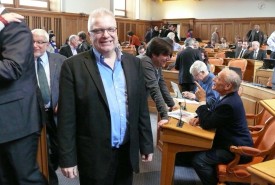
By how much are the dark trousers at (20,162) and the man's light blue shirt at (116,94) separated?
1.68 feet

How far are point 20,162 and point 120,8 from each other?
17.4 metres

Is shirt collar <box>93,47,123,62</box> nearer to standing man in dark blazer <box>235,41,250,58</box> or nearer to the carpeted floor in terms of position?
the carpeted floor

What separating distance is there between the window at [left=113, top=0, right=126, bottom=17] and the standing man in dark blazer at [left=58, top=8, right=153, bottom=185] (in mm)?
16591

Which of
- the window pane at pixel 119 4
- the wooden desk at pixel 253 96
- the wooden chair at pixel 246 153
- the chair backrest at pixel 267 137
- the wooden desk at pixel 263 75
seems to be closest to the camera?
the wooden chair at pixel 246 153

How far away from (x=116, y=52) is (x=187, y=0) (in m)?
18.3

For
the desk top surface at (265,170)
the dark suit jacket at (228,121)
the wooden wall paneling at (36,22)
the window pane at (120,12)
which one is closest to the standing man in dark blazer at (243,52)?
the dark suit jacket at (228,121)

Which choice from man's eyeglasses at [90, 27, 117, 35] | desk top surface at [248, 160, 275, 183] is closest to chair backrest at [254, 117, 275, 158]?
desk top surface at [248, 160, 275, 183]

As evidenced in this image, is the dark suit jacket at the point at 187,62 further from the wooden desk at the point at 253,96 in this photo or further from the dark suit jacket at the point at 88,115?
the dark suit jacket at the point at 88,115

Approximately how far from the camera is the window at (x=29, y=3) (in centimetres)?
1285

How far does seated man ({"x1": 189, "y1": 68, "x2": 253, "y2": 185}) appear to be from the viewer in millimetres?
2814

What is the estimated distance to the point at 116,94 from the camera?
6.01ft

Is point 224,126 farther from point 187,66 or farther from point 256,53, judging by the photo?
point 256,53

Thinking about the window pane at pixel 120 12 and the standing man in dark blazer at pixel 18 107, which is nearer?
the standing man in dark blazer at pixel 18 107

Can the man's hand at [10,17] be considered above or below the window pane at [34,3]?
below
